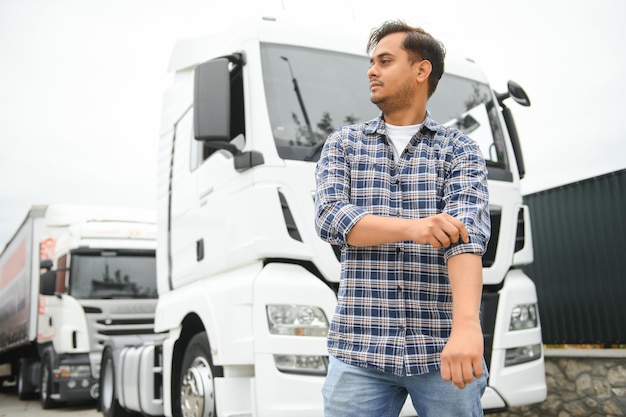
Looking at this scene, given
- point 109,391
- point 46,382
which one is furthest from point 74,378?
point 109,391

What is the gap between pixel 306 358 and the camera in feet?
12.2

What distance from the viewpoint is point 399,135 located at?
202 cm

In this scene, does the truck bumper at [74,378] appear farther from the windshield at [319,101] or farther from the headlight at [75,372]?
the windshield at [319,101]

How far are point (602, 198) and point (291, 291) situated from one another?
4.51 meters

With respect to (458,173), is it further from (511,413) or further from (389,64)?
(511,413)

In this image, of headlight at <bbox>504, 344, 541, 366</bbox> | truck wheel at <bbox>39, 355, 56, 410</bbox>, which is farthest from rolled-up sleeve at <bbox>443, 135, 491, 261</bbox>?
truck wheel at <bbox>39, 355, 56, 410</bbox>

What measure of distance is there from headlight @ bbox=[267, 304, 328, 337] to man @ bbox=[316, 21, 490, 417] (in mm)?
1812

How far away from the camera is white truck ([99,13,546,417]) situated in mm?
3758

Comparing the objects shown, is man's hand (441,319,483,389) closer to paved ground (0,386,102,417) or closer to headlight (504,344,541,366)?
headlight (504,344,541,366)

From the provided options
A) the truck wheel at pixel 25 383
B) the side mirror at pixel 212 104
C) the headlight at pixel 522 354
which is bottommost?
the truck wheel at pixel 25 383

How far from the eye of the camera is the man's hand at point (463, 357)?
161cm

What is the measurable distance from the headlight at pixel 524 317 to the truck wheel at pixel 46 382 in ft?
28.8

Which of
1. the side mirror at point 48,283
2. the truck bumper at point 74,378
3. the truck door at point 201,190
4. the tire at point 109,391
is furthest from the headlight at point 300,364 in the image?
the side mirror at point 48,283

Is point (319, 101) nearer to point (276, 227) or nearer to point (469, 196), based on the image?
point (276, 227)
